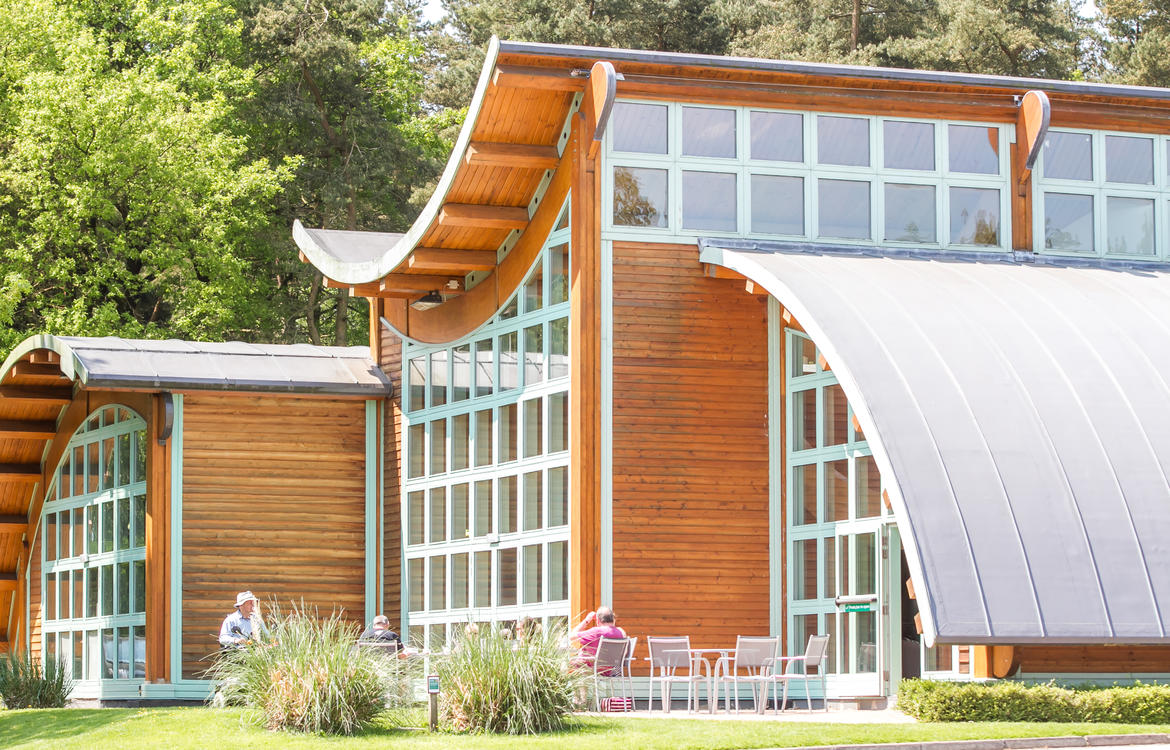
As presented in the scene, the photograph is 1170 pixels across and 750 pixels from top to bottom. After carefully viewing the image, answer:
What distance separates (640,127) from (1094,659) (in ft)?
25.2

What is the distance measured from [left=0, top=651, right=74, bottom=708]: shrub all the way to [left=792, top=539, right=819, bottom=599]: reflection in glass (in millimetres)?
8743

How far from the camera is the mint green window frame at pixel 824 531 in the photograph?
17672mm

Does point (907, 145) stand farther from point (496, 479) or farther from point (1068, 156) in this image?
point (496, 479)

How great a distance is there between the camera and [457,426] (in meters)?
22.2

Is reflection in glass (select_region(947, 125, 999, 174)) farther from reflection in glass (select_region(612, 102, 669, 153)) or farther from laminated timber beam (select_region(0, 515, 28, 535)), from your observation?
laminated timber beam (select_region(0, 515, 28, 535))

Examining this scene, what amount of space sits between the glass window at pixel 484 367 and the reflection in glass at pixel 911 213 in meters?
5.33

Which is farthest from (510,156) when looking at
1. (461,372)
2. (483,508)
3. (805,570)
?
(805,570)

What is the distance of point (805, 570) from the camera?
1858cm

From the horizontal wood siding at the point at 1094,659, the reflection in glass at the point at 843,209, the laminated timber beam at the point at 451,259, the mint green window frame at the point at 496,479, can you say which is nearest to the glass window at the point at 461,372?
the mint green window frame at the point at 496,479

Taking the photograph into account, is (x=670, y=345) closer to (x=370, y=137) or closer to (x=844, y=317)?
(x=844, y=317)

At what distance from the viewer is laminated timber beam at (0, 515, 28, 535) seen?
27406 mm

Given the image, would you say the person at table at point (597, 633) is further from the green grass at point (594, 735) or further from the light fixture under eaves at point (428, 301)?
the light fixture under eaves at point (428, 301)

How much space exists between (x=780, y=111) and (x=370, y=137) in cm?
2470

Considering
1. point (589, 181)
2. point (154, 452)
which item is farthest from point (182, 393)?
point (589, 181)
